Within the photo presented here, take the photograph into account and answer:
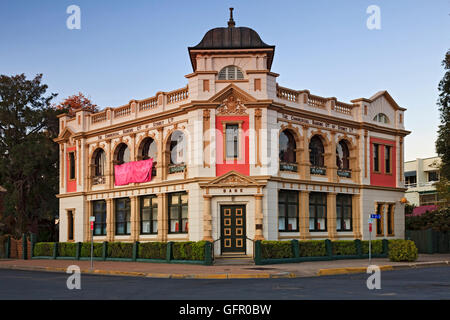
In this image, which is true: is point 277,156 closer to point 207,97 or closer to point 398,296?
point 207,97

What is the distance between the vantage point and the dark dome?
111ft

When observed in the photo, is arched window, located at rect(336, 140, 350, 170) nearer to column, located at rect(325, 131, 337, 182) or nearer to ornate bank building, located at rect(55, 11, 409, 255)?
ornate bank building, located at rect(55, 11, 409, 255)

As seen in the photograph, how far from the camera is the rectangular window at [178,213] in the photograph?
32969 mm

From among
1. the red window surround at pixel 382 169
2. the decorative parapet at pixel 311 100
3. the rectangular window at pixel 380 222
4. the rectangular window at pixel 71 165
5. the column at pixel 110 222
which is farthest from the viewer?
the rectangular window at pixel 71 165

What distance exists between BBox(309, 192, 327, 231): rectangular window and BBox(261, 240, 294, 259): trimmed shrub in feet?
17.3

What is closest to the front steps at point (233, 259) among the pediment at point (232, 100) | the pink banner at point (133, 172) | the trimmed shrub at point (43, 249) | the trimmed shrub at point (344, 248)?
the trimmed shrub at point (344, 248)

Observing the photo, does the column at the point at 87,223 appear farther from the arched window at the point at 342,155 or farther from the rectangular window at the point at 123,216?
the arched window at the point at 342,155

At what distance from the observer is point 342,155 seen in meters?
37.3

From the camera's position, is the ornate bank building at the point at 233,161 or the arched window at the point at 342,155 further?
the arched window at the point at 342,155

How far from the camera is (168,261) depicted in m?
30.0

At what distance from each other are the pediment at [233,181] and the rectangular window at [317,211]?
17.9 feet

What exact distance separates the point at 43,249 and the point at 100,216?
4.34 m

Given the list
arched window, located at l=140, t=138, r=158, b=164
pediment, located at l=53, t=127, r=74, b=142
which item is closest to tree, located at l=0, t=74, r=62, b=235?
pediment, located at l=53, t=127, r=74, b=142
